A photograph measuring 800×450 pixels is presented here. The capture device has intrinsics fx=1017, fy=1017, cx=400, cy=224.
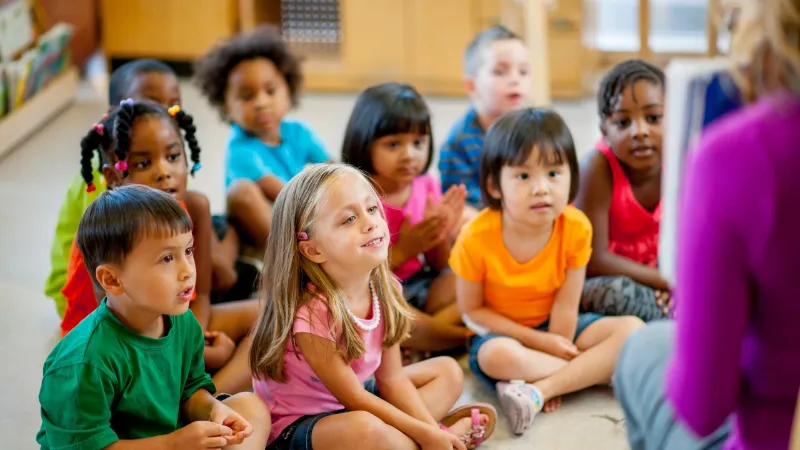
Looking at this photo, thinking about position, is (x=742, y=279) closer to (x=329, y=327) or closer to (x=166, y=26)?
(x=329, y=327)

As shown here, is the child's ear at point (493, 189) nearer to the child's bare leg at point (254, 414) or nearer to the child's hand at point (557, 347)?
the child's hand at point (557, 347)

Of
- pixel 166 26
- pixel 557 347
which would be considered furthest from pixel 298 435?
pixel 166 26

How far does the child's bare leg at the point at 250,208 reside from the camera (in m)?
2.17

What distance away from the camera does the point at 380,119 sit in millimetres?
1937

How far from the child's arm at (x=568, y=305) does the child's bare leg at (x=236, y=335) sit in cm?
54

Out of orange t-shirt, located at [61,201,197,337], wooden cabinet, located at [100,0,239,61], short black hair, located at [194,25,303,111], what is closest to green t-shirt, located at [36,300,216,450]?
orange t-shirt, located at [61,201,197,337]

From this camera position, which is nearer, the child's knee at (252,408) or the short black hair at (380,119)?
the child's knee at (252,408)

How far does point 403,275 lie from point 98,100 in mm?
2040

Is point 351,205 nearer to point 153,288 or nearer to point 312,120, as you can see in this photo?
point 153,288

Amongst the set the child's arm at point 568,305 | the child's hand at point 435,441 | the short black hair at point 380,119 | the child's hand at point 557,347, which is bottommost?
the child's hand at point 435,441

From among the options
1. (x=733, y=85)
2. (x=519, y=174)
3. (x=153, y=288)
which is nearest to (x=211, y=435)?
(x=153, y=288)

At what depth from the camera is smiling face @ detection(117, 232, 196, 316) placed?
1350 millimetres

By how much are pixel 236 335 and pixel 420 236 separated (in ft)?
1.29

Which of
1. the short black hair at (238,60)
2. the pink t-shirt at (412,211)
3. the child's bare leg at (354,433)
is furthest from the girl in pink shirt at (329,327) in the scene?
the short black hair at (238,60)
